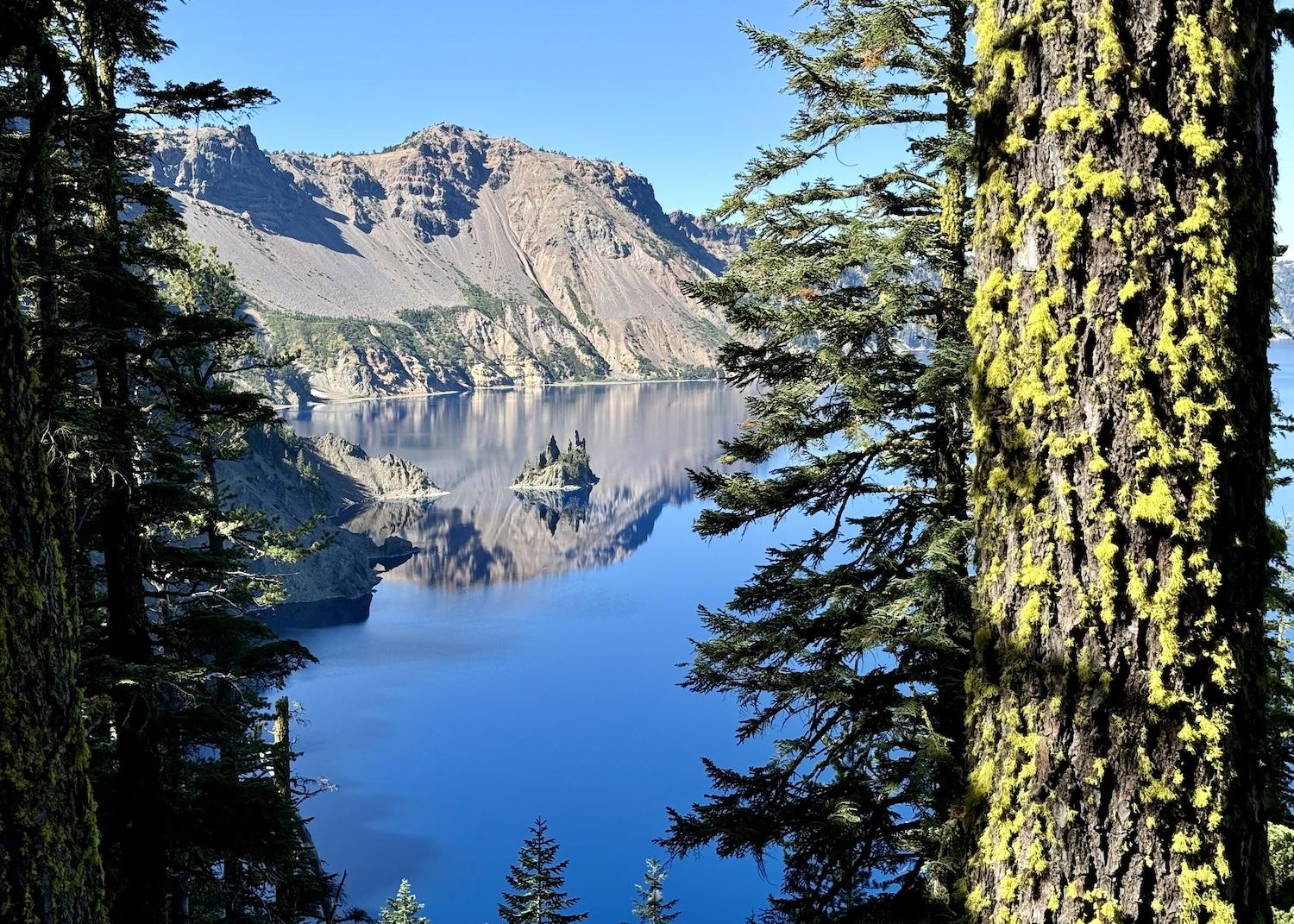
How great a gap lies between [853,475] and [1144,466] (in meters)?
5.64

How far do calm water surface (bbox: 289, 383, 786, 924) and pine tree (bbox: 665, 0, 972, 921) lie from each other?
99.0 ft

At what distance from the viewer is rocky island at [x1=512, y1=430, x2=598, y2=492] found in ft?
389

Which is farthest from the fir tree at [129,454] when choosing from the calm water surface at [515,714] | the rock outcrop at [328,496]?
the rock outcrop at [328,496]

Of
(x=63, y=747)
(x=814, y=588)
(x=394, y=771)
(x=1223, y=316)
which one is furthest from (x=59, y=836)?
(x=394, y=771)

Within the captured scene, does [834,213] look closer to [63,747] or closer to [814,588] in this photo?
[814,588]

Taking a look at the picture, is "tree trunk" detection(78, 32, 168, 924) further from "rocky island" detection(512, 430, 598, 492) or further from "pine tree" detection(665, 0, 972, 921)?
"rocky island" detection(512, 430, 598, 492)

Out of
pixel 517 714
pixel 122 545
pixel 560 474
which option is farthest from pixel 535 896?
pixel 560 474

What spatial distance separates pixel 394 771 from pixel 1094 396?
47.0 meters

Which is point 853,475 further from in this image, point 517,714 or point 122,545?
point 517,714

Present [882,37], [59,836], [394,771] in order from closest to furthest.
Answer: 1. [59,836]
2. [882,37]
3. [394,771]

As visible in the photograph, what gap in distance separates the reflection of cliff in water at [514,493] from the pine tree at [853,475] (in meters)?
55.9

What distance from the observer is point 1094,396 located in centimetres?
245

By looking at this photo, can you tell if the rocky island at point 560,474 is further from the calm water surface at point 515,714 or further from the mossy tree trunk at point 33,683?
the mossy tree trunk at point 33,683

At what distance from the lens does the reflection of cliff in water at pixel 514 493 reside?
87319 millimetres
